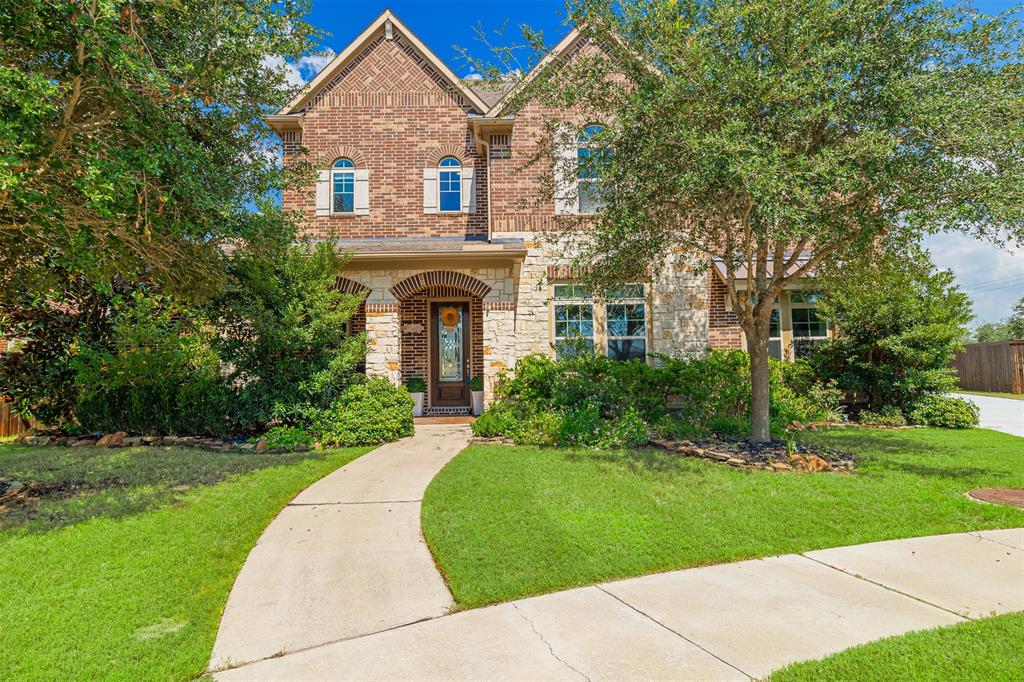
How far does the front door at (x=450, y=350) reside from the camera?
46.1 feet

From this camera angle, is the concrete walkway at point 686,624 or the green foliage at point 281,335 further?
the green foliage at point 281,335

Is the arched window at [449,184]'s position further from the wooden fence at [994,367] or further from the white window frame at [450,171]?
the wooden fence at [994,367]

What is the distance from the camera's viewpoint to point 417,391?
13.3 metres

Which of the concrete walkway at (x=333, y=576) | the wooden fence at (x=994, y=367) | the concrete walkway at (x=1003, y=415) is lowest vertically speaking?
the concrete walkway at (x=333, y=576)

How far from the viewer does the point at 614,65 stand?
25.6 feet

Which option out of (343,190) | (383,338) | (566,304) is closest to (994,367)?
(566,304)

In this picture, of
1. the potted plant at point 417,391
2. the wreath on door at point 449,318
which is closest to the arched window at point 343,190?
the wreath on door at point 449,318

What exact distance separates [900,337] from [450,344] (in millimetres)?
9930

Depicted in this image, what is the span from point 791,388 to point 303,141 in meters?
13.1

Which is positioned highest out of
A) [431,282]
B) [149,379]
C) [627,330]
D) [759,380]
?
[431,282]

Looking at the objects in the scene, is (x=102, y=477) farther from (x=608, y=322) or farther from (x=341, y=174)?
(x=608, y=322)

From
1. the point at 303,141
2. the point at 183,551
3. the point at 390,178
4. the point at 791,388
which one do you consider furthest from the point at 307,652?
the point at 303,141

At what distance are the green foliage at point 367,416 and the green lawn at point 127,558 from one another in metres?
1.56

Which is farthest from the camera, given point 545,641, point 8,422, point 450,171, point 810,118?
point 450,171
